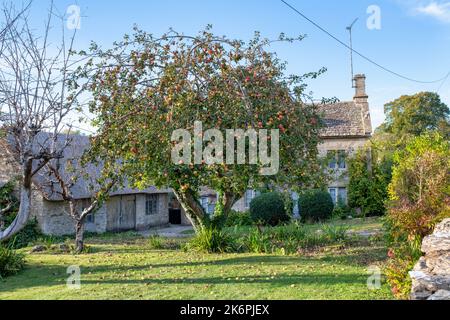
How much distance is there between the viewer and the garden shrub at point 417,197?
10.0m

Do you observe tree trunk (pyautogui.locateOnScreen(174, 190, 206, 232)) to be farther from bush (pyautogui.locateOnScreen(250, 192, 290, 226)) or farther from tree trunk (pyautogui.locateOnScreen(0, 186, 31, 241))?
bush (pyautogui.locateOnScreen(250, 192, 290, 226))

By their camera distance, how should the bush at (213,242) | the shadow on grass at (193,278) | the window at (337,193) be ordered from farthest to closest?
the window at (337,193) < the bush at (213,242) < the shadow on grass at (193,278)

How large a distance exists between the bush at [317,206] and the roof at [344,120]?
13.9ft

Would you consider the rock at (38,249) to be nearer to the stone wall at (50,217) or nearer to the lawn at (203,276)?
the lawn at (203,276)

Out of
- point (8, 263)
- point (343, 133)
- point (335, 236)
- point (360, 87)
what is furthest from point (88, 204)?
point (360, 87)

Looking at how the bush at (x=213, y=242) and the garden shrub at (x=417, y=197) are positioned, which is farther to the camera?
the bush at (x=213, y=242)

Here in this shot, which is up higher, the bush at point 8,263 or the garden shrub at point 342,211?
the garden shrub at point 342,211

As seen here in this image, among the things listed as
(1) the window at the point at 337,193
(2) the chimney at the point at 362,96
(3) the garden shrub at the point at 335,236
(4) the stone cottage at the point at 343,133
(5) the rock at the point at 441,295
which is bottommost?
(5) the rock at the point at 441,295

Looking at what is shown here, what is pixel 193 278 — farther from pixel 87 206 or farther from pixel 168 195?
pixel 168 195

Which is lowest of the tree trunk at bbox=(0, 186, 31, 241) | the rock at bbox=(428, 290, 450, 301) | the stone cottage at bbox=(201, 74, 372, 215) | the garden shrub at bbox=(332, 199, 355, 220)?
the rock at bbox=(428, 290, 450, 301)

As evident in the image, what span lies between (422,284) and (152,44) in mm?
7303

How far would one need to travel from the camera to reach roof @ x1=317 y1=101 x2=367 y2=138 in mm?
25375

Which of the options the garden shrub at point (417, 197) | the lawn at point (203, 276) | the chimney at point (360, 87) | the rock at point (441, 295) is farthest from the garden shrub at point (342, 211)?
the rock at point (441, 295)

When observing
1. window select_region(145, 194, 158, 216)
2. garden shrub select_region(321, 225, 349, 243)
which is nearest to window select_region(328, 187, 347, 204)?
window select_region(145, 194, 158, 216)
